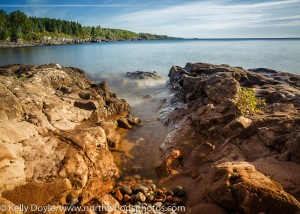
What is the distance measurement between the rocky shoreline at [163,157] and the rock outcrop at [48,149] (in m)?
0.03

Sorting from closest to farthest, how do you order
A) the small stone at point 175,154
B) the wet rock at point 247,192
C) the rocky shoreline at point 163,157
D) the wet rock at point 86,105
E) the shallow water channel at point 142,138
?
1. the wet rock at point 247,192
2. the rocky shoreline at point 163,157
3. the small stone at point 175,154
4. the shallow water channel at point 142,138
5. the wet rock at point 86,105

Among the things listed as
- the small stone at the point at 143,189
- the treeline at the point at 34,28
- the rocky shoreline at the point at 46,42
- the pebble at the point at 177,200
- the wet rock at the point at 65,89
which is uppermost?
the treeline at the point at 34,28

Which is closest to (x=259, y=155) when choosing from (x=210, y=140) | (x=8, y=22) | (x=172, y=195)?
(x=210, y=140)

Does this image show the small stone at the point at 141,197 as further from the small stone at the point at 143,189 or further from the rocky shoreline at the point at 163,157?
the small stone at the point at 143,189

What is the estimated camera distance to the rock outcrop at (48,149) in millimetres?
6652

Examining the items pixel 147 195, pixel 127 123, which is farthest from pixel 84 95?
pixel 147 195

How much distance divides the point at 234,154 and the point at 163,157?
3.13m

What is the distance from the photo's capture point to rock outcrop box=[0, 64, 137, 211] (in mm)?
6652

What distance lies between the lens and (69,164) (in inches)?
303

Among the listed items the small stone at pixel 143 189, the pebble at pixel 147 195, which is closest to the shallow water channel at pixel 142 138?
the pebble at pixel 147 195

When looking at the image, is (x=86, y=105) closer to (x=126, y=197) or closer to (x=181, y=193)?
(x=126, y=197)

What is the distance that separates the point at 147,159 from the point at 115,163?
1.53 metres

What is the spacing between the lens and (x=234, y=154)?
811 centimetres

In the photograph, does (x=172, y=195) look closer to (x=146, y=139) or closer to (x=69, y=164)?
(x=69, y=164)
